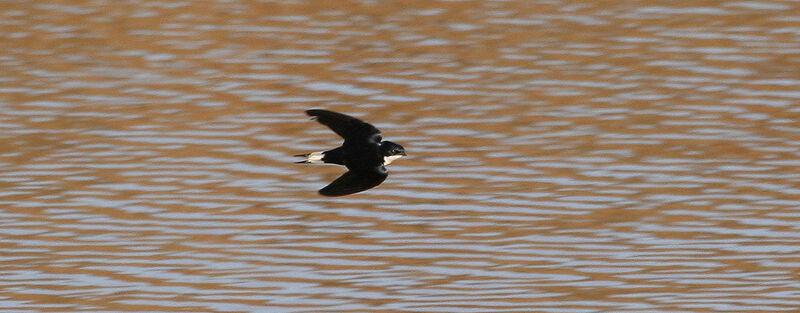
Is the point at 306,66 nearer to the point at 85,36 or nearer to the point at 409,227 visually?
the point at 85,36

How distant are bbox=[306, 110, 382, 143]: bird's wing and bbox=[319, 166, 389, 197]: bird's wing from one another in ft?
0.54

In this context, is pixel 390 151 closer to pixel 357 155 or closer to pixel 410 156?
pixel 357 155

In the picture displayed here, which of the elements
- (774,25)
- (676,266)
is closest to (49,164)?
(676,266)

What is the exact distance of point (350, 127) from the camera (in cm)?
961

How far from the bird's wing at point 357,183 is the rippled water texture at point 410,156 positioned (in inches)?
47.7

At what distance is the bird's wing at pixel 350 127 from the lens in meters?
9.54

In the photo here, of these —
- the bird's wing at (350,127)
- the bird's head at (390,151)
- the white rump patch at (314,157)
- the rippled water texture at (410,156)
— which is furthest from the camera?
the rippled water texture at (410,156)

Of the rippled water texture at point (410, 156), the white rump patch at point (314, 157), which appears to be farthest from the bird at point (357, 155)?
the rippled water texture at point (410, 156)

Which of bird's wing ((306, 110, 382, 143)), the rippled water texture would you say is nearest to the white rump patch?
bird's wing ((306, 110, 382, 143))

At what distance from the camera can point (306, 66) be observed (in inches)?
691

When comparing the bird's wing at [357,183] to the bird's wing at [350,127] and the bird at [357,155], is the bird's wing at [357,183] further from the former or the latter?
the bird's wing at [350,127]

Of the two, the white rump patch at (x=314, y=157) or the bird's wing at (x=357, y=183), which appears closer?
the white rump patch at (x=314, y=157)

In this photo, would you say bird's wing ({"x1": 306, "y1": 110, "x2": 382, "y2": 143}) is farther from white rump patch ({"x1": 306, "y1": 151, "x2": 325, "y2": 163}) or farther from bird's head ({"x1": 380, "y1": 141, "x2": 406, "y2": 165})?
white rump patch ({"x1": 306, "y1": 151, "x2": 325, "y2": 163})

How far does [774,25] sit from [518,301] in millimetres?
8970
